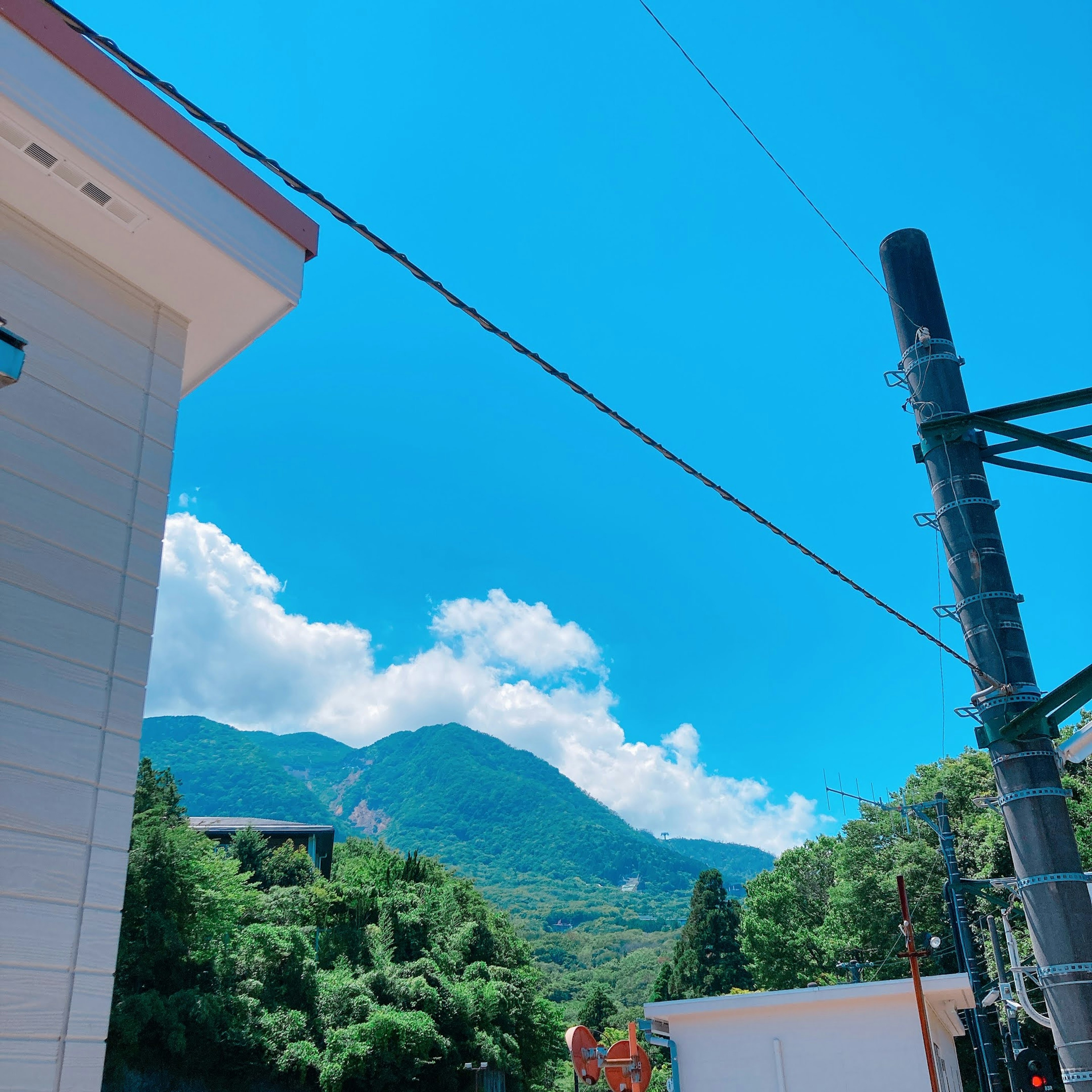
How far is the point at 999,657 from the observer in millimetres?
6508

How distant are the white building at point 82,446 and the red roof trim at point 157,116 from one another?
0.04ft

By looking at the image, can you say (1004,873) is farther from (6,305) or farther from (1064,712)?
(6,305)

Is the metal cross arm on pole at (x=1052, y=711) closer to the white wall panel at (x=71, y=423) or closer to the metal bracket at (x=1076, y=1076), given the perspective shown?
the metal bracket at (x=1076, y=1076)

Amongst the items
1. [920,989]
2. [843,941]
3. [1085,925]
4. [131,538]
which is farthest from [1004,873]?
[131,538]

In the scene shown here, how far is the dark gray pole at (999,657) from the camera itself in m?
5.77

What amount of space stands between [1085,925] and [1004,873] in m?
25.6

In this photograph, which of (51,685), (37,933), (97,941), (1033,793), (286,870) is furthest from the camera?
(286,870)

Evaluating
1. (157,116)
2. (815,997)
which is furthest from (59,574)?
(815,997)

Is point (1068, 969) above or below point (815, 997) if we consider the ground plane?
above

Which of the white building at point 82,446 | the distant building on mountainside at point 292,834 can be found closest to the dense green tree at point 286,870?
the distant building on mountainside at point 292,834

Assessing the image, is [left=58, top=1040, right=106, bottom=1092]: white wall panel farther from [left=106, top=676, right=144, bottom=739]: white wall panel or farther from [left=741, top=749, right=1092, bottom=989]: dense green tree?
[left=741, top=749, right=1092, bottom=989]: dense green tree

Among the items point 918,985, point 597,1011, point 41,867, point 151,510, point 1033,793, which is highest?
point 151,510

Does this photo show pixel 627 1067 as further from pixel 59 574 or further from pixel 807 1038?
pixel 59 574

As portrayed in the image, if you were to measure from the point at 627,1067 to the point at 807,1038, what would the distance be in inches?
154
